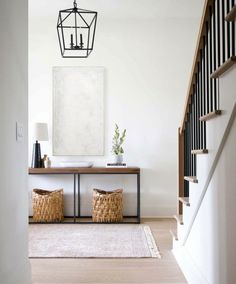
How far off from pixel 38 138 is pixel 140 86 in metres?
1.63

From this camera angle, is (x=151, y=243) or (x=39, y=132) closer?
(x=151, y=243)

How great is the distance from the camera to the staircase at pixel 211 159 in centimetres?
177

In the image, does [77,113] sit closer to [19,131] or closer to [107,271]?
[107,271]

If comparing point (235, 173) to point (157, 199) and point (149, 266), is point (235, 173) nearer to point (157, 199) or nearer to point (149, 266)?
point (149, 266)

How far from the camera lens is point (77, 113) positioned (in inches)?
209

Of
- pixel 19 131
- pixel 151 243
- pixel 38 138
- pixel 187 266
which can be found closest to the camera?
→ pixel 19 131

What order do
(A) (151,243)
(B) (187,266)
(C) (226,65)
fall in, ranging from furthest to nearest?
(A) (151,243)
(B) (187,266)
(C) (226,65)

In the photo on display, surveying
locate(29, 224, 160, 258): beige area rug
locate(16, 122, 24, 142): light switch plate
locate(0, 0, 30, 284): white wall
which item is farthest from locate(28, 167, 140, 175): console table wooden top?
locate(16, 122, 24, 142): light switch plate

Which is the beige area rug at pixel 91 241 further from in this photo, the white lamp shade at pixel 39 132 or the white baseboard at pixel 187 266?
the white lamp shade at pixel 39 132

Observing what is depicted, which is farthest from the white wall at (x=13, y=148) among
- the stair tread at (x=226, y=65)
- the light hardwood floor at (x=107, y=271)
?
the stair tread at (x=226, y=65)

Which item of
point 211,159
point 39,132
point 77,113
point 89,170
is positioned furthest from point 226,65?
point 77,113

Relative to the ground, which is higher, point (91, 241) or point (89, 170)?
point (89, 170)

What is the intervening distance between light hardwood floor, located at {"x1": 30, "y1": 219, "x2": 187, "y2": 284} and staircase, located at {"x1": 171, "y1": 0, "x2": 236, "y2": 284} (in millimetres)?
134

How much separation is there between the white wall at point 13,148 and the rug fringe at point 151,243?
1345 mm
